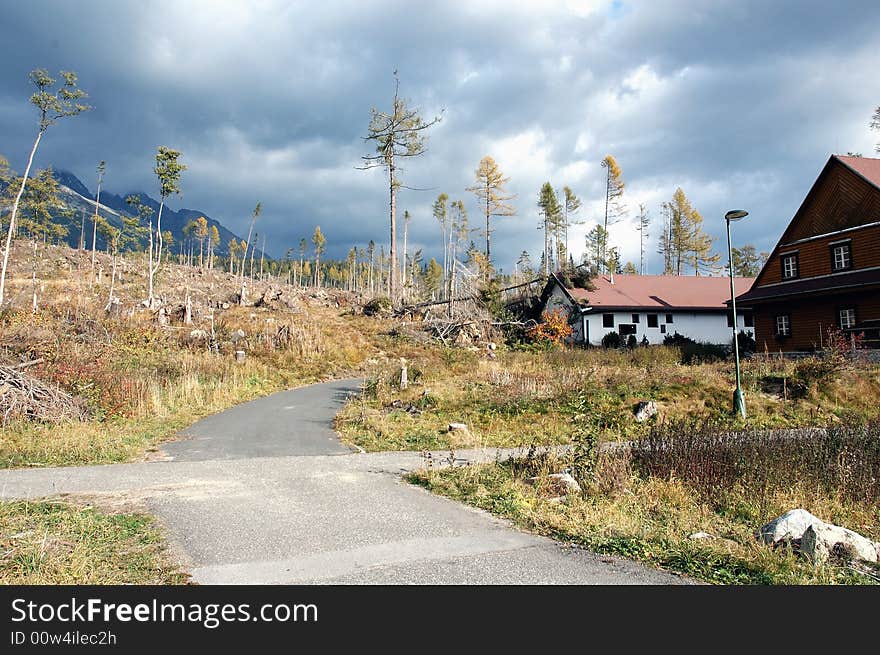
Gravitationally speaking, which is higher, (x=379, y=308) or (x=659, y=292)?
(x=659, y=292)

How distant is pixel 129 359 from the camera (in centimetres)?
2423

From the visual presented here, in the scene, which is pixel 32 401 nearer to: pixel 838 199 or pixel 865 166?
pixel 838 199

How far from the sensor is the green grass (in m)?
4.78

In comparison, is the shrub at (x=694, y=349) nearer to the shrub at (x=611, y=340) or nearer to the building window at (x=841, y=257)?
the shrub at (x=611, y=340)

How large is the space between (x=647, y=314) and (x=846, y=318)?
1461cm

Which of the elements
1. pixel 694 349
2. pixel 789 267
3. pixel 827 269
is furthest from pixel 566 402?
pixel 789 267

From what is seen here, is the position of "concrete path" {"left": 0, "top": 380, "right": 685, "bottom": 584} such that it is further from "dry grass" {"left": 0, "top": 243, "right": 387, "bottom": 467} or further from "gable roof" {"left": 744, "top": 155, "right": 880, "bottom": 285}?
"gable roof" {"left": 744, "top": 155, "right": 880, "bottom": 285}

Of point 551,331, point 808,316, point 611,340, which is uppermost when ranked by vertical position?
point 551,331

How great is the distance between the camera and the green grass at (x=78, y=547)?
4.78m

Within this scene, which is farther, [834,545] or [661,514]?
[661,514]

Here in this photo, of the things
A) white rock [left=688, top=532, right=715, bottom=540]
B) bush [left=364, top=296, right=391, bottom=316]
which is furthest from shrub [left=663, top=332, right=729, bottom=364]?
white rock [left=688, top=532, right=715, bottom=540]

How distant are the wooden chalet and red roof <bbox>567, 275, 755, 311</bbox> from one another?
338 inches

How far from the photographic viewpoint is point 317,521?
271 inches

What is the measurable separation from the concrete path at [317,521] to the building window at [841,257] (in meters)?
29.2
